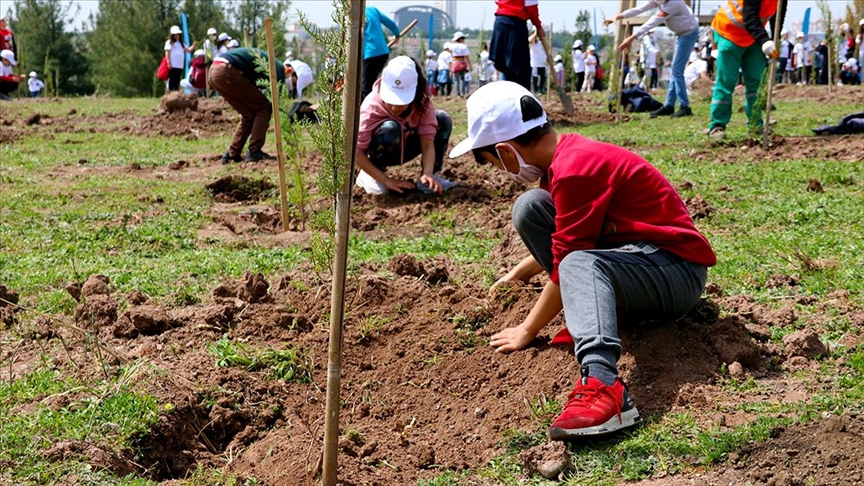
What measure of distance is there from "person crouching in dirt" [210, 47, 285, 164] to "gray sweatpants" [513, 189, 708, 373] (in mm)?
6207

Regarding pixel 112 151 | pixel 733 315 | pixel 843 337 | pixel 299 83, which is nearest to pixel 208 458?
pixel 733 315

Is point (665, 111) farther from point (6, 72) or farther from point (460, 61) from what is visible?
point (6, 72)

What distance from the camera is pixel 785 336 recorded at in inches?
144

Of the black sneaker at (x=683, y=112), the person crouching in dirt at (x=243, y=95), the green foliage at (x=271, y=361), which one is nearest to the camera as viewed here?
the green foliage at (x=271, y=361)

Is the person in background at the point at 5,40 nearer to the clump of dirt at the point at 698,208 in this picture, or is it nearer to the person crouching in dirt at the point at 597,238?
the clump of dirt at the point at 698,208

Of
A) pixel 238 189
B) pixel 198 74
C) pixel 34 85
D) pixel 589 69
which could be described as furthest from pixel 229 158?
pixel 34 85

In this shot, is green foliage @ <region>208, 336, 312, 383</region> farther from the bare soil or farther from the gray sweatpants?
the gray sweatpants

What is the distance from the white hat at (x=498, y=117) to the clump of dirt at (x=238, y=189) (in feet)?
16.6

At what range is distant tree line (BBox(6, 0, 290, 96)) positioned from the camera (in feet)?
142

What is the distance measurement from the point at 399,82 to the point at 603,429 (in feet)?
14.0

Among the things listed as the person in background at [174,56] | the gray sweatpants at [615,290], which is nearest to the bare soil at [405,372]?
the gray sweatpants at [615,290]

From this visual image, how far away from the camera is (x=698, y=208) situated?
19.8ft

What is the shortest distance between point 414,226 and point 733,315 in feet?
10.5

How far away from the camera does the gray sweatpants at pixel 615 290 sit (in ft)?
10.2
